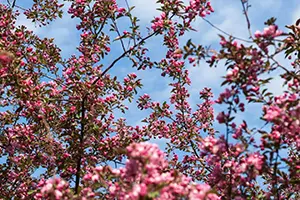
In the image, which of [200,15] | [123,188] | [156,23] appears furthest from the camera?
[156,23]

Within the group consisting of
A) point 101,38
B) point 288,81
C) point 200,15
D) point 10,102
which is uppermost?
point 101,38

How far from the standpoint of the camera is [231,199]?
14.0ft

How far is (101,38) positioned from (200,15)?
190 centimetres

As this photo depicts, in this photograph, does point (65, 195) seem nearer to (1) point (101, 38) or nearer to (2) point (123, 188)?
(2) point (123, 188)

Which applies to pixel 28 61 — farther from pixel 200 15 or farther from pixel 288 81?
pixel 288 81

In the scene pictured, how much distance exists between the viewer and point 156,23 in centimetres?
677

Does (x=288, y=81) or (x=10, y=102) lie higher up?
(x=10, y=102)

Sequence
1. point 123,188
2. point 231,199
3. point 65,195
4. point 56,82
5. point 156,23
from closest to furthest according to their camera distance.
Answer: point 123,188
point 65,195
point 231,199
point 156,23
point 56,82

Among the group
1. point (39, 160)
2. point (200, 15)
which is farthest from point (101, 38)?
point (39, 160)

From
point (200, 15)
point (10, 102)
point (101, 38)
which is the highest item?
point (101, 38)

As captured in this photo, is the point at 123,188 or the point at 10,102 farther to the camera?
the point at 10,102

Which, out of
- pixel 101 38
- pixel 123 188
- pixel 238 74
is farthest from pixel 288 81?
pixel 101 38

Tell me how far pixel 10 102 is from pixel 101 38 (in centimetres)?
192

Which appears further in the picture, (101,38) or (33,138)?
(101,38)
